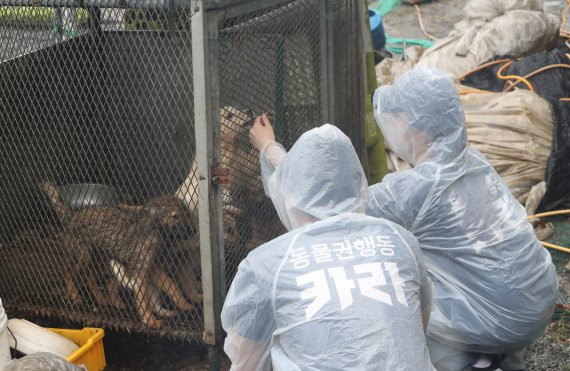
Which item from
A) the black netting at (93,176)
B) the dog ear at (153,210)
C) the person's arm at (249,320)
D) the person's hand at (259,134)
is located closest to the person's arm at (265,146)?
the person's hand at (259,134)

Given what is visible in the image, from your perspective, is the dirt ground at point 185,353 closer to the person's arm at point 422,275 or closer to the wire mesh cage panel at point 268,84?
the wire mesh cage panel at point 268,84

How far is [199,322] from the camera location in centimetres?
384

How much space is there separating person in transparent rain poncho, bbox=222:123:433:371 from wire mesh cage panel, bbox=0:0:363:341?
36.2 inches

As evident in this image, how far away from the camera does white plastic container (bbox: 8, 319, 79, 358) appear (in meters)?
3.87

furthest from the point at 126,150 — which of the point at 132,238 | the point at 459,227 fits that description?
the point at 459,227

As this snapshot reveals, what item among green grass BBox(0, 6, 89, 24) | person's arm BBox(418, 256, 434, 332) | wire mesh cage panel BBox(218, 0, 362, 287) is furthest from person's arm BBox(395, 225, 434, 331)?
green grass BBox(0, 6, 89, 24)

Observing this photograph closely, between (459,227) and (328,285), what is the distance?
1.19m

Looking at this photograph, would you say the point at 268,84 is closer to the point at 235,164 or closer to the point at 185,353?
the point at 235,164

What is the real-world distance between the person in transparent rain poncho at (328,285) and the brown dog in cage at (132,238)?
1.20 metres

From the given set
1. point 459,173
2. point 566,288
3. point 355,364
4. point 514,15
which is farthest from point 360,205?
point 514,15

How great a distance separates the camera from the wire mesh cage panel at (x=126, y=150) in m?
3.79

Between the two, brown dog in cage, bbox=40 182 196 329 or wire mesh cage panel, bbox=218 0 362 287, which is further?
brown dog in cage, bbox=40 182 196 329

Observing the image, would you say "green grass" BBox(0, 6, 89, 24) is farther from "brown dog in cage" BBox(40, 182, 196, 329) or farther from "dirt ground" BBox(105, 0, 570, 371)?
"dirt ground" BBox(105, 0, 570, 371)

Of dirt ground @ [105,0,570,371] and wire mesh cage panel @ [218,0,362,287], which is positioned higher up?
wire mesh cage panel @ [218,0,362,287]
